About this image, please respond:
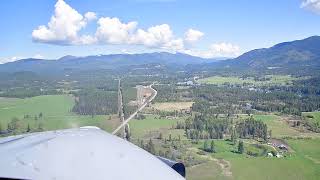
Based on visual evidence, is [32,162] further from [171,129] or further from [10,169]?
[171,129]

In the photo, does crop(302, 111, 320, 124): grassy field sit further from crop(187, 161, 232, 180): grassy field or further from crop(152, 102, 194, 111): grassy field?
crop(187, 161, 232, 180): grassy field

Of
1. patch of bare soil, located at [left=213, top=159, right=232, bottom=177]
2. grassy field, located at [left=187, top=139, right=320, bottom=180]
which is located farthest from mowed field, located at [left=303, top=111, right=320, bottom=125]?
patch of bare soil, located at [left=213, top=159, right=232, bottom=177]

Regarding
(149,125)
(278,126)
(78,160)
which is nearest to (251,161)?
(149,125)

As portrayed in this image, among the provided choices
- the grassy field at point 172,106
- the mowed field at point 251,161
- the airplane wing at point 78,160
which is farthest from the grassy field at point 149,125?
the airplane wing at point 78,160

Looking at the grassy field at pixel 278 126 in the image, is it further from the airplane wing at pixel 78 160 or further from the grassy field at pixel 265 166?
the airplane wing at pixel 78 160

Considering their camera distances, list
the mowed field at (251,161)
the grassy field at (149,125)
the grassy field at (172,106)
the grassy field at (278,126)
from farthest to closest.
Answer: the grassy field at (172,106), the grassy field at (278,126), the grassy field at (149,125), the mowed field at (251,161)

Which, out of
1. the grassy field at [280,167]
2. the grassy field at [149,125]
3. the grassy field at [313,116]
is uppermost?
the grassy field at [149,125]

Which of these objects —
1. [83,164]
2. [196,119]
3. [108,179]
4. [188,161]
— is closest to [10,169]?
[83,164]
